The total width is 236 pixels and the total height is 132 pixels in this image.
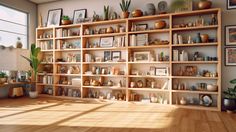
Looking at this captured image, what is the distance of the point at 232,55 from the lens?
4.44 metres

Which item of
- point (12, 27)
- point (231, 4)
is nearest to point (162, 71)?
point (231, 4)

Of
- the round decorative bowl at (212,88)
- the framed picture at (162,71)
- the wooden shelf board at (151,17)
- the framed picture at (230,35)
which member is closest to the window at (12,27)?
the wooden shelf board at (151,17)

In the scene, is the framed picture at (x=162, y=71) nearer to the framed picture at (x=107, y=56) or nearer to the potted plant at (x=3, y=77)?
the framed picture at (x=107, y=56)

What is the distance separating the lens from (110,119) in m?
3.54

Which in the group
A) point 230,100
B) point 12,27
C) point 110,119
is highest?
point 12,27

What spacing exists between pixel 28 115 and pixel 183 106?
330cm

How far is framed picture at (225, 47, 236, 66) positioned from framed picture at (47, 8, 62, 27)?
4.79 m

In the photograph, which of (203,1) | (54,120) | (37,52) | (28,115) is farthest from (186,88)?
(37,52)

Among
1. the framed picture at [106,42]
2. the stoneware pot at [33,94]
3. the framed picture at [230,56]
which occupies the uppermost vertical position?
the framed picture at [106,42]

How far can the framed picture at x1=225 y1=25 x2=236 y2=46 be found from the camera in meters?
4.42

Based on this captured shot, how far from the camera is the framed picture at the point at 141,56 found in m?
5.10

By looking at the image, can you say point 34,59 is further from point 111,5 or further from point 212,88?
point 212,88

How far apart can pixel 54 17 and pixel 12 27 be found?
127 centimetres

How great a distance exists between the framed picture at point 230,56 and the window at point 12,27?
5723 millimetres
